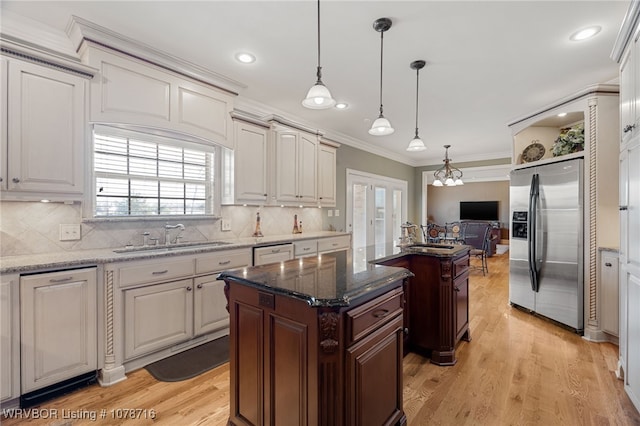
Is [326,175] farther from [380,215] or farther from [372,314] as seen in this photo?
[372,314]

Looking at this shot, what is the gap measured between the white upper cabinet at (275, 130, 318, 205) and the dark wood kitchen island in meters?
2.22

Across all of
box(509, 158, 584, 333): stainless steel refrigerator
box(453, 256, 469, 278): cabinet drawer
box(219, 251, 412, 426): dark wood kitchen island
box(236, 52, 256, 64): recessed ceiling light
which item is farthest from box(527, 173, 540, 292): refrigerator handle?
box(236, 52, 256, 64): recessed ceiling light

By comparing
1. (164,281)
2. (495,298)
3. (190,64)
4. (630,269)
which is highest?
(190,64)

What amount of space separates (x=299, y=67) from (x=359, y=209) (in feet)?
11.3

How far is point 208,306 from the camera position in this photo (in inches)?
109

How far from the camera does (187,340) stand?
264cm

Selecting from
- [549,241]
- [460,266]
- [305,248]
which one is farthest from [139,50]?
[549,241]

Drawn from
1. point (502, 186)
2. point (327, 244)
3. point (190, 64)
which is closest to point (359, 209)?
point (327, 244)

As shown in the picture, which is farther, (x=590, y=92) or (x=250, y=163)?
(x=250, y=163)

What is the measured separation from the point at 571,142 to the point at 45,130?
195 inches

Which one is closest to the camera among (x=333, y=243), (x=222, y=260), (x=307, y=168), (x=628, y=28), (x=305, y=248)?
(x=628, y=28)

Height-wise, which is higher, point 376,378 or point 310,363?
point 310,363

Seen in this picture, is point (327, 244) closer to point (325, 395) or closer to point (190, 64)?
point (190, 64)

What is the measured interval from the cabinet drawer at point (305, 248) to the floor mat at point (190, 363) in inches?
51.3
